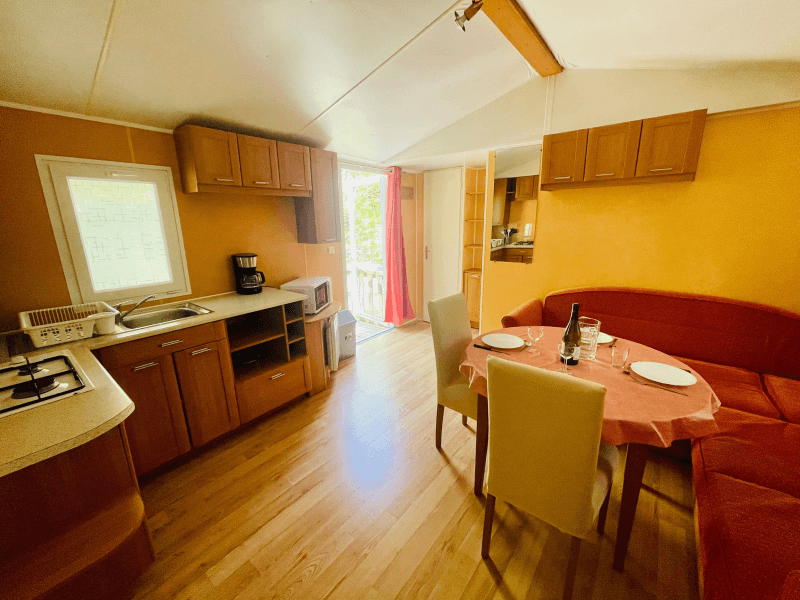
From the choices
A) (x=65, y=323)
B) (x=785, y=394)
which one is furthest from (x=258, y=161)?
(x=785, y=394)

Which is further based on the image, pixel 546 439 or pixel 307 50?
pixel 307 50

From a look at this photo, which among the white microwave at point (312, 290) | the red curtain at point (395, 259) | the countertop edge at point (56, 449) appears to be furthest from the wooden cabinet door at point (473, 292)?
the countertop edge at point (56, 449)

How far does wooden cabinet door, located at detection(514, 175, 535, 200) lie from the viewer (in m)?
3.08

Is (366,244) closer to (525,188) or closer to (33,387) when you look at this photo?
(525,188)

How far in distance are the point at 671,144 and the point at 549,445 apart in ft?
7.74

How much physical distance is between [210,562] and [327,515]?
21.9 inches

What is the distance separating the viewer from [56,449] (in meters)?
0.97

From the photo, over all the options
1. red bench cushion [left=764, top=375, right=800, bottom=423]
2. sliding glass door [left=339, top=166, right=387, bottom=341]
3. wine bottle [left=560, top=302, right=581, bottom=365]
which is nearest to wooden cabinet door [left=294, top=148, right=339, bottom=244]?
sliding glass door [left=339, top=166, right=387, bottom=341]

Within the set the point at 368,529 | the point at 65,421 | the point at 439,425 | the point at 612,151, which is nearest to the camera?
the point at 65,421

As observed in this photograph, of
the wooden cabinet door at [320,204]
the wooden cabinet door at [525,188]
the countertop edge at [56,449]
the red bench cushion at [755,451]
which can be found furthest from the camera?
the wooden cabinet door at [525,188]

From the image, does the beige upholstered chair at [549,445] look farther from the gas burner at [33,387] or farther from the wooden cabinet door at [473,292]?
the wooden cabinet door at [473,292]

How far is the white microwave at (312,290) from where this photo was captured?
279 centimetres

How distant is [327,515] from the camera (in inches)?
67.0

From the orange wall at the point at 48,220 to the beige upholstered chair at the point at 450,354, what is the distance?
193 centimetres
